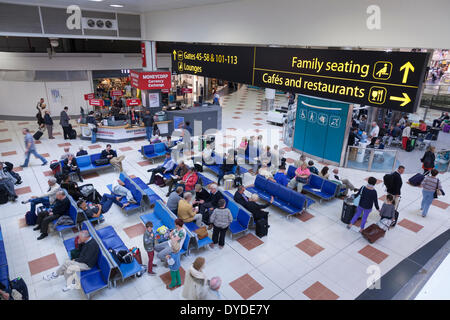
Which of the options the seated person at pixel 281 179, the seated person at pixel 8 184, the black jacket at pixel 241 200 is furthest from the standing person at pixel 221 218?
the seated person at pixel 8 184

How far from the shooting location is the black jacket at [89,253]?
5.39 meters

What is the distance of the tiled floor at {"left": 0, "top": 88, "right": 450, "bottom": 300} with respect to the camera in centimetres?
559

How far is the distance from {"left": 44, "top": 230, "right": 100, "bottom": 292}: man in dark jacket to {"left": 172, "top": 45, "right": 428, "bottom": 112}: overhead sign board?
4420 mm

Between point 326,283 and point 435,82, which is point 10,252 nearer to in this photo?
point 326,283

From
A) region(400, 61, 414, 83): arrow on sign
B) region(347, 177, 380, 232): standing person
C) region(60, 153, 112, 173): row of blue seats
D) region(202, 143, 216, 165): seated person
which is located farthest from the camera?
region(202, 143, 216, 165): seated person

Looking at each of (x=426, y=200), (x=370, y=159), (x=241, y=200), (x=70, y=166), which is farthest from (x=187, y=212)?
(x=370, y=159)

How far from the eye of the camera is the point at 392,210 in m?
7.09

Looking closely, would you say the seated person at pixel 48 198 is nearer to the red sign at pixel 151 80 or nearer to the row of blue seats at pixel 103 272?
the row of blue seats at pixel 103 272

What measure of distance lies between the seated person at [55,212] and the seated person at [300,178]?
6.36 metres

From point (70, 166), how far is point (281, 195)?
698 centimetres

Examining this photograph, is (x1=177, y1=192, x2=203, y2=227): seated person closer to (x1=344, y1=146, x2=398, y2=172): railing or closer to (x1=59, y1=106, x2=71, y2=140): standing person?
(x1=344, y1=146, x2=398, y2=172): railing

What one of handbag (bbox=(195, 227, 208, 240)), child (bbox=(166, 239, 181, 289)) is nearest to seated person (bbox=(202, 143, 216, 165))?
handbag (bbox=(195, 227, 208, 240))

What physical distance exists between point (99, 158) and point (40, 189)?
2131mm
